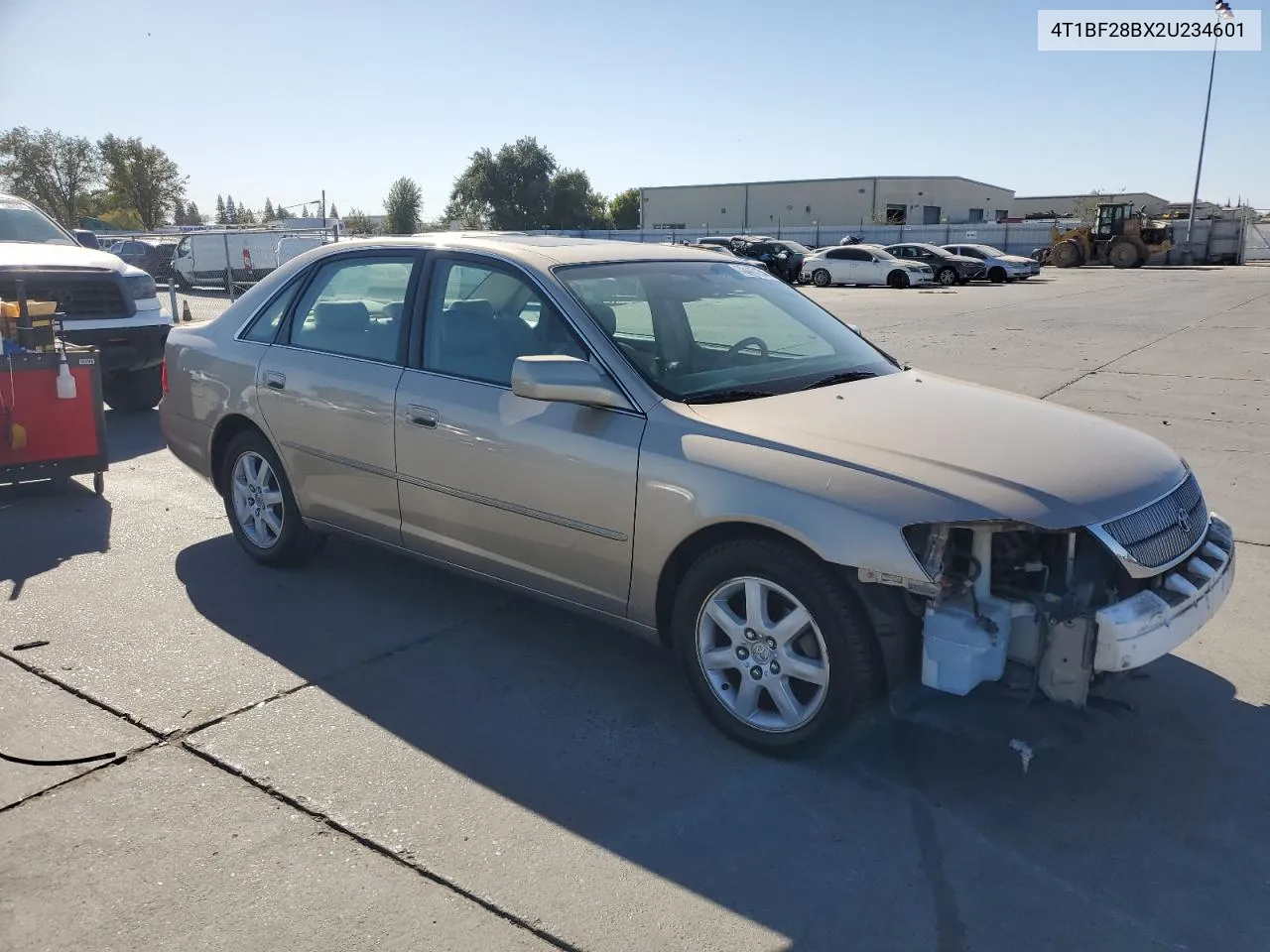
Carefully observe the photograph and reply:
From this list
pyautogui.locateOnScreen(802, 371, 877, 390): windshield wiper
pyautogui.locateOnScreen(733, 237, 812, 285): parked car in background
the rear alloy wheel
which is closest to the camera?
pyautogui.locateOnScreen(802, 371, 877, 390): windshield wiper

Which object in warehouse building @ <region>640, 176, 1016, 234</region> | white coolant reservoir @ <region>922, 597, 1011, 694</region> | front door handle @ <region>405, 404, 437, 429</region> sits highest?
warehouse building @ <region>640, 176, 1016, 234</region>

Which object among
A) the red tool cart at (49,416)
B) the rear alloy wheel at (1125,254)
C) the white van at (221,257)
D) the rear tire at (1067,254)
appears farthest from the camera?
the rear tire at (1067,254)

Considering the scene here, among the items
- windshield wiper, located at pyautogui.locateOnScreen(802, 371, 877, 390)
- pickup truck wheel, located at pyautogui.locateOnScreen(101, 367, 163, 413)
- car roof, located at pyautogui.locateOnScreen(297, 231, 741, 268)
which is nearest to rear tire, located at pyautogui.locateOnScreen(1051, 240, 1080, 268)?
pickup truck wheel, located at pyautogui.locateOnScreen(101, 367, 163, 413)

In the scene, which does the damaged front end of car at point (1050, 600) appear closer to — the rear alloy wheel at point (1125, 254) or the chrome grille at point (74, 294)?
the chrome grille at point (74, 294)

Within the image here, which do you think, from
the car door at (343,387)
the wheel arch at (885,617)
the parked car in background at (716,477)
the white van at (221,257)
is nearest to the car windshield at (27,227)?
the parked car in background at (716,477)

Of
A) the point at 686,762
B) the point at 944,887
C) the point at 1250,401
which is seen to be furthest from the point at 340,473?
the point at 1250,401

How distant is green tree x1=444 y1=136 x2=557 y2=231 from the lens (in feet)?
307

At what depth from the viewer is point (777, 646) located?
3.26 meters

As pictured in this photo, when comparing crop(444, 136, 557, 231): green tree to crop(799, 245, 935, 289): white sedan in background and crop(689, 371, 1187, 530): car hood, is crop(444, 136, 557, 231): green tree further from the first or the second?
crop(689, 371, 1187, 530): car hood

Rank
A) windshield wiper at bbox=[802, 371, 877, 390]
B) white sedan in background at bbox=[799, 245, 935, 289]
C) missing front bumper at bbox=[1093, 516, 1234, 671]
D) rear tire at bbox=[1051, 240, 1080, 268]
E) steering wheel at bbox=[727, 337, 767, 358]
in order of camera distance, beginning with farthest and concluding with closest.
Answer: rear tire at bbox=[1051, 240, 1080, 268] < white sedan in background at bbox=[799, 245, 935, 289] < steering wheel at bbox=[727, 337, 767, 358] < windshield wiper at bbox=[802, 371, 877, 390] < missing front bumper at bbox=[1093, 516, 1234, 671]

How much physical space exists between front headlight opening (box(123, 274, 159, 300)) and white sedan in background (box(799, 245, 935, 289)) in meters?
27.4

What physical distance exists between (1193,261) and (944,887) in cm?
5594

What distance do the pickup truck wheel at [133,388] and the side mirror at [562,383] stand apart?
7.35m

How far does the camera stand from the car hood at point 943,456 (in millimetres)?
2992
